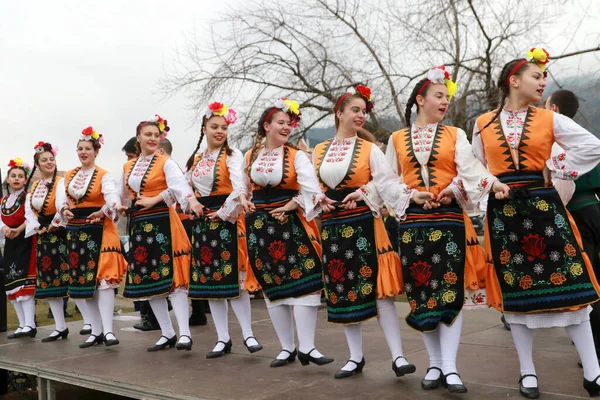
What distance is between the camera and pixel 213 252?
4.66m

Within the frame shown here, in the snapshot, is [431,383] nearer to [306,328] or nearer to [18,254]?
[306,328]

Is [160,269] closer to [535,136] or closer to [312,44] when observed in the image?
[535,136]

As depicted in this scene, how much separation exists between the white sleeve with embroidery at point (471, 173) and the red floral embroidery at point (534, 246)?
29 centimetres

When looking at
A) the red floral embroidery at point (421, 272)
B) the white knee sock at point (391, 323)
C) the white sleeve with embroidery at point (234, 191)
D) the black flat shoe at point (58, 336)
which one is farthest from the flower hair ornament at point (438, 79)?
the black flat shoe at point (58, 336)

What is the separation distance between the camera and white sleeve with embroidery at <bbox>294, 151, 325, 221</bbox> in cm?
399

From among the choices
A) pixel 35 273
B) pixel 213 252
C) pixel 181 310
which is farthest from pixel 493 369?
pixel 35 273

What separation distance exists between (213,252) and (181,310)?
621 millimetres

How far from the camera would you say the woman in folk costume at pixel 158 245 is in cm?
492

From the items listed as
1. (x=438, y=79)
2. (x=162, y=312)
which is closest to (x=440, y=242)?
(x=438, y=79)

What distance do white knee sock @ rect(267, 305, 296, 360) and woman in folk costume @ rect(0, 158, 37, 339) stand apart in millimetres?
→ 2817

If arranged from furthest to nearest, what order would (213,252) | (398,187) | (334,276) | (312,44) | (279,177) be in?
(312,44)
(213,252)
(279,177)
(334,276)
(398,187)

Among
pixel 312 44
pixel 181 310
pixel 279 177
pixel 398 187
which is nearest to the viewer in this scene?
pixel 398 187

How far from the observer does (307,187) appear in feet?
13.3

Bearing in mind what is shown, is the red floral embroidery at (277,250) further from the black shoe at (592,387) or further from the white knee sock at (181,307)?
the black shoe at (592,387)
